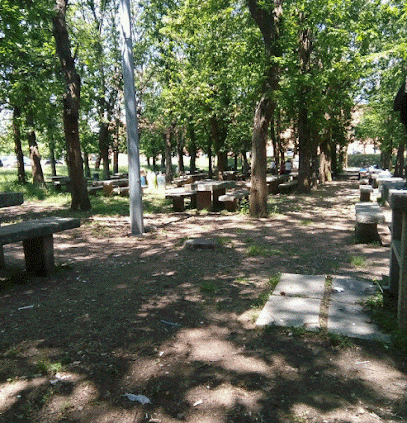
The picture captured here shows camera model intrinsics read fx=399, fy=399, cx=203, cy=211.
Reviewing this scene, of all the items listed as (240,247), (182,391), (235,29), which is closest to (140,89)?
(235,29)

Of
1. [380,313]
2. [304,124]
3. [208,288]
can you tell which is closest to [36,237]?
[208,288]

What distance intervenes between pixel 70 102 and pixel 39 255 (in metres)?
7.34

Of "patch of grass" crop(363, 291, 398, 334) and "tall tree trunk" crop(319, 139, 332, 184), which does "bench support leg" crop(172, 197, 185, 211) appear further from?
"tall tree trunk" crop(319, 139, 332, 184)

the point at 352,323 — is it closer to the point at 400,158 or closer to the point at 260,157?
the point at 260,157

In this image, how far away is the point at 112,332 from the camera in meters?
3.62

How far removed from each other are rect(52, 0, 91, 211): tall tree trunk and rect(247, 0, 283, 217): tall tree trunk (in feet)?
17.2

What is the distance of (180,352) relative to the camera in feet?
10.6

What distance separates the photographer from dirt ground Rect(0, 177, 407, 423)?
8.16 ft

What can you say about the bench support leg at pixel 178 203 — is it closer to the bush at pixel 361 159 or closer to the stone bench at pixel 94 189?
the stone bench at pixel 94 189

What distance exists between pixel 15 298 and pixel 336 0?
10632 mm

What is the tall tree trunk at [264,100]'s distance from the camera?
9.66 meters

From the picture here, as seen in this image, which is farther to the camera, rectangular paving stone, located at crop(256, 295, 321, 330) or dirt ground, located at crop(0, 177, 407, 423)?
rectangular paving stone, located at crop(256, 295, 321, 330)

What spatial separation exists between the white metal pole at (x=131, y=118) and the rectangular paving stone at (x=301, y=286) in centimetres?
436


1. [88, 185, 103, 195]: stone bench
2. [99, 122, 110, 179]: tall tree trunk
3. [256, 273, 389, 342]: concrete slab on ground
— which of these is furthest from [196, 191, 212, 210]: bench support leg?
[99, 122, 110, 179]: tall tree trunk
